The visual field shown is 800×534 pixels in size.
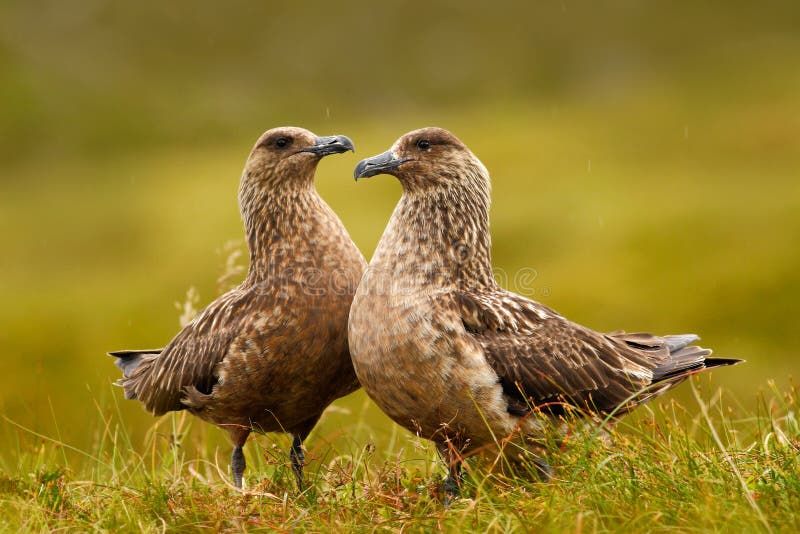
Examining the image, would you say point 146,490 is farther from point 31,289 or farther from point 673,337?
point 31,289

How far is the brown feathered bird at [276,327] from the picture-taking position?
5.02 meters

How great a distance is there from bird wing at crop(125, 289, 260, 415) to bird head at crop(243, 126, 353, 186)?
0.69 meters

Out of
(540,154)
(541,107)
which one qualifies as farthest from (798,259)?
(541,107)

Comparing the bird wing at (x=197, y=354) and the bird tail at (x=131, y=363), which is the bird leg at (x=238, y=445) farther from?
the bird tail at (x=131, y=363)

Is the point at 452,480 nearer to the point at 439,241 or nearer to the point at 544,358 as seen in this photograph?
the point at 544,358

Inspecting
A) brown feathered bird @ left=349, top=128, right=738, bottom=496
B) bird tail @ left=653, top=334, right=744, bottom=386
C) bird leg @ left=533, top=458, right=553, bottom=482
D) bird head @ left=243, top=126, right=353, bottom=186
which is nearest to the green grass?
bird leg @ left=533, top=458, right=553, bottom=482

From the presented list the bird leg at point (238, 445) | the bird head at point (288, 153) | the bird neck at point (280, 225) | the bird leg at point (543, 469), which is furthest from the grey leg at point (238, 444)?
the bird leg at point (543, 469)

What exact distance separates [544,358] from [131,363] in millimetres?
2790

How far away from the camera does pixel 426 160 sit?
16.7 ft

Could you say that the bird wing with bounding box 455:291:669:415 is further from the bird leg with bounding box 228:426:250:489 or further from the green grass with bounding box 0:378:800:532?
the bird leg with bounding box 228:426:250:489

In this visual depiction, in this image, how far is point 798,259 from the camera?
53.6ft

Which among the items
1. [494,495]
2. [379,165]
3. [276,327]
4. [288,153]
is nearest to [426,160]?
[379,165]

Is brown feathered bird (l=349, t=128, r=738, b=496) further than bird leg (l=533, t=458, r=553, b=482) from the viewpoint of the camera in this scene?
Yes

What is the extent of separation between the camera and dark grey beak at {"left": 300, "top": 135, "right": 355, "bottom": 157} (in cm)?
535
